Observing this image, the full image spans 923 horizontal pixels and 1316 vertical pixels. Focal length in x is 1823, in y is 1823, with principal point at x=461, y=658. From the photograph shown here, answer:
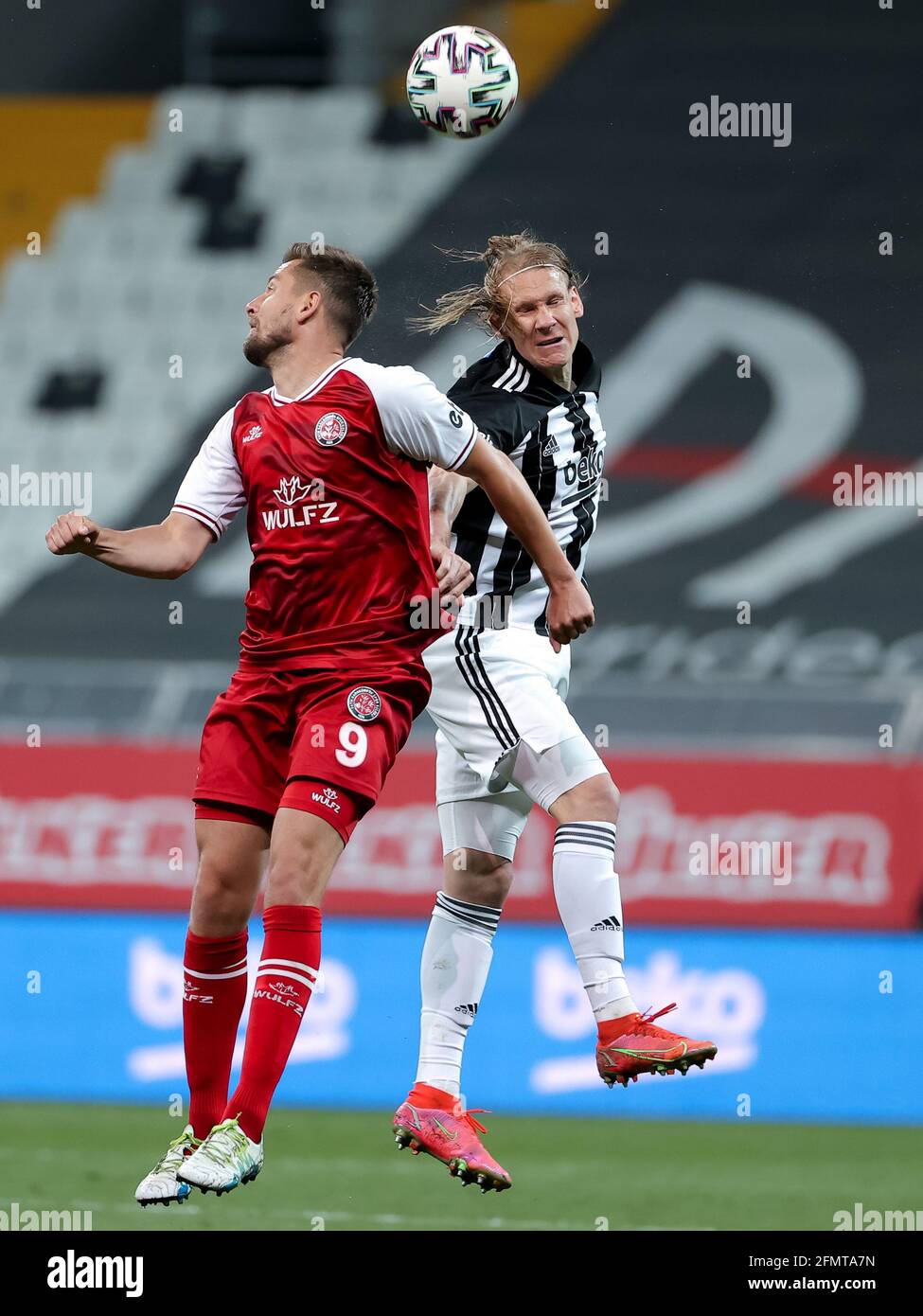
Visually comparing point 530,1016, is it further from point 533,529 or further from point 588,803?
point 533,529

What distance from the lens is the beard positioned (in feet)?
14.6

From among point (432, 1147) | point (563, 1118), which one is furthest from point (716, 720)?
point (432, 1147)

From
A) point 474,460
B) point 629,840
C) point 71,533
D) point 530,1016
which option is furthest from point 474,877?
point 629,840

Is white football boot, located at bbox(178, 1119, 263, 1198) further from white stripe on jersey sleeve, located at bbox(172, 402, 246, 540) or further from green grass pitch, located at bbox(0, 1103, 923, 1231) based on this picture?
green grass pitch, located at bbox(0, 1103, 923, 1231)

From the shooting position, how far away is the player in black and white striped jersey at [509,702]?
14.9ft

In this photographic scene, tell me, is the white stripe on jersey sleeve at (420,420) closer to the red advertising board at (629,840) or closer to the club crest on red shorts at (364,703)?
the club crest on red shorts at (364,703)

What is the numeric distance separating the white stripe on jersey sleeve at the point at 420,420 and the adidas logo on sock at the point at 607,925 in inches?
47.1

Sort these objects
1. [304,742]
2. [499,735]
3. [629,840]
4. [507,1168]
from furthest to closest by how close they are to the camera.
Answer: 1. [629,840]
2. [507,1168]
3. [499,735]
4. [304,742]

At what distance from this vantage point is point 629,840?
28.6 ft

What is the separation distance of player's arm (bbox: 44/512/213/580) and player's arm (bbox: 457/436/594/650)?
2.30 ft

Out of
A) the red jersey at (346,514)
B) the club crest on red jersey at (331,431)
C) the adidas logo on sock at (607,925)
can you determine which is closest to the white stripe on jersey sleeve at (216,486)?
the red jersey at (346,514)

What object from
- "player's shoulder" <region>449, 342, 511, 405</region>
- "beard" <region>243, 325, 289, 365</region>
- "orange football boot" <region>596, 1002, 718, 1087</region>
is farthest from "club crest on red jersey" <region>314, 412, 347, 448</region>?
"orange football boot" <region>596, 1002, 718, 1087</region>

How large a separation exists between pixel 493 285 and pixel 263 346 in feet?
2.58

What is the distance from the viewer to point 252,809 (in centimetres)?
423
